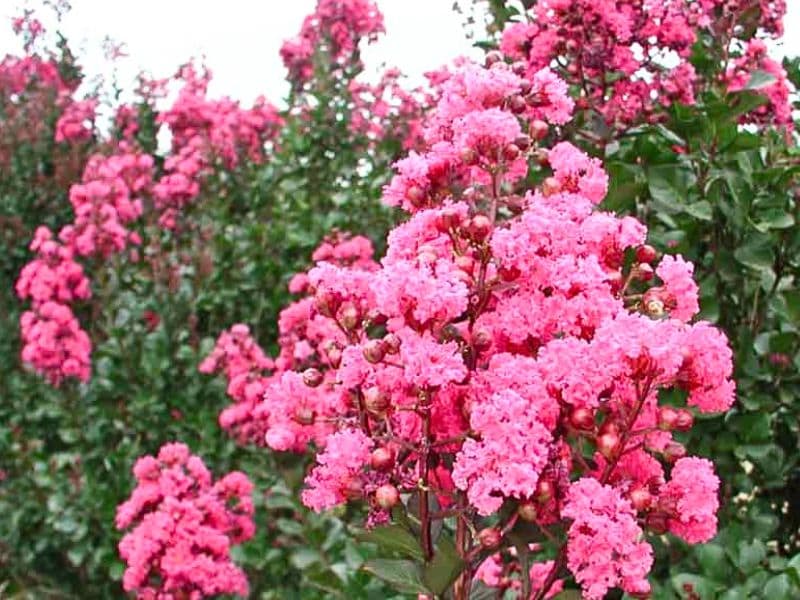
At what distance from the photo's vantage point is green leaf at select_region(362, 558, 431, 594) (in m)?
1.28

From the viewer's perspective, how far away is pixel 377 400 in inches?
46.6

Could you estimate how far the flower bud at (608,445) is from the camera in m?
1.15

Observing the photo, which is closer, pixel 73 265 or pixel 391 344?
pixel 391 344

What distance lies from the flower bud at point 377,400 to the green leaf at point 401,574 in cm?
22

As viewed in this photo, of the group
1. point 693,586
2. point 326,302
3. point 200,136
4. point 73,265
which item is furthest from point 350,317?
point 200,136

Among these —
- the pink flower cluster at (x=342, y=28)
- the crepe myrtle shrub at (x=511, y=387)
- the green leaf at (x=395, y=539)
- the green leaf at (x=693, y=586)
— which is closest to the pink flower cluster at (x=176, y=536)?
the green leaf at (x=693, y=586)

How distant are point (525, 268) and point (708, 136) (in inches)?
43.2

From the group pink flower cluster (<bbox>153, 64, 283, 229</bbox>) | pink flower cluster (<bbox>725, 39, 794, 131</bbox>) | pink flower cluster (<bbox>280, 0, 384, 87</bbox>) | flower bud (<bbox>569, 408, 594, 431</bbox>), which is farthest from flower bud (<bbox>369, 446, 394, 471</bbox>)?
pink flower cluster (<bbox>280, 0, 384, 87</bbox>)

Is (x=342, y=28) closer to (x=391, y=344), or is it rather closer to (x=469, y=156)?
(x=469, y=156)

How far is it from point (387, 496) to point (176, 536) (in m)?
1.56

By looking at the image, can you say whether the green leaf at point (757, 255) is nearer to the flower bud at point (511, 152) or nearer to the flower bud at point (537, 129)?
the flower bud at point (537, 129)

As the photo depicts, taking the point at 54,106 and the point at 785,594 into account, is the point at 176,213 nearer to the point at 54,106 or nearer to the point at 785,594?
the point at 54,106

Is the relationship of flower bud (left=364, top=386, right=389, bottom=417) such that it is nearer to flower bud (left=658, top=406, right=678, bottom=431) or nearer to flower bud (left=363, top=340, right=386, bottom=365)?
flower bud (left=363, top=340, right=386, bottom=365)

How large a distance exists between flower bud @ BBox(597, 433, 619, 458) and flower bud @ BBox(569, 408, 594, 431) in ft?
0.07
